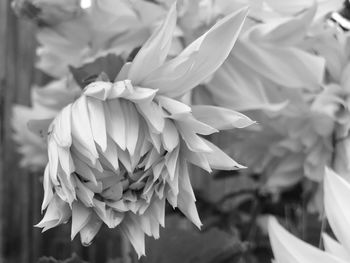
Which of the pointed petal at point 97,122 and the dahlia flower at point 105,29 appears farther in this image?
the dahlia flower at point 105,29

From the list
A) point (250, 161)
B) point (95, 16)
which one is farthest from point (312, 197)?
point (95, 16)

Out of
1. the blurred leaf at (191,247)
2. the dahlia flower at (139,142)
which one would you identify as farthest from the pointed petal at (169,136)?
the blurred leaf at (191,247)

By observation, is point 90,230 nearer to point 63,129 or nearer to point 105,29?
point 63,129

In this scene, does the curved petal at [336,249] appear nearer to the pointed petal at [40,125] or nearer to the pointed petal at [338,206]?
the pointed petal at [338,206]

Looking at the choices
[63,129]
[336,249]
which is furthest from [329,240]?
[63,129]

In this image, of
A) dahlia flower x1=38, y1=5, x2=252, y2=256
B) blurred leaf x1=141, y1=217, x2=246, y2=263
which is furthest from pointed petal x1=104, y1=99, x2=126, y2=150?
blurred leaf x1=141, y1=217, x2=246, y2=263
